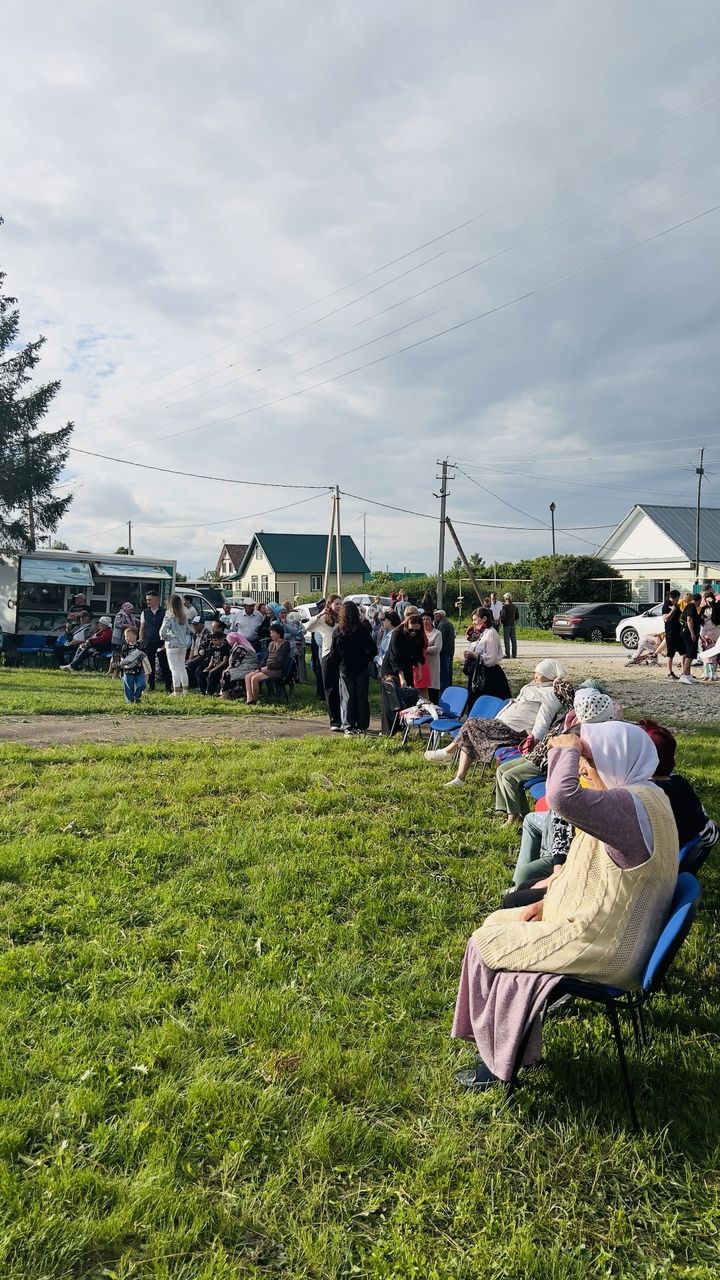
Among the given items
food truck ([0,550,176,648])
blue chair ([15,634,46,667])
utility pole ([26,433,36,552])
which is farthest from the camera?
utility pole ([26,433,36,552])

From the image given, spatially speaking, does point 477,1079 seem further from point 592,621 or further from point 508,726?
point 592,621

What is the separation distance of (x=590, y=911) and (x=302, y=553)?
6587cm

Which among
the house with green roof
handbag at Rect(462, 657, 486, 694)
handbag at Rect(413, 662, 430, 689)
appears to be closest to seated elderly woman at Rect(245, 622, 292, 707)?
handbag at Rect(413, 662, 430, 689)

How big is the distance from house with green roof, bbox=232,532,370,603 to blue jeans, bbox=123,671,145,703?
5191cm

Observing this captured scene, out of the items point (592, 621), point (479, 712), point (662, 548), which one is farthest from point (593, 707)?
point (662, 548)

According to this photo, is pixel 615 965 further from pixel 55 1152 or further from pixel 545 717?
pixel 545 717

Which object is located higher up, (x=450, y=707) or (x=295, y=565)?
(x=295, y=565)

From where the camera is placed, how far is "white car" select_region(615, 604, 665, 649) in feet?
90.1

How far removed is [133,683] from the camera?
13.3 metres

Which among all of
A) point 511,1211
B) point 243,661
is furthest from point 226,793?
point 243,661

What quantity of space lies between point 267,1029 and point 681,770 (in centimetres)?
596

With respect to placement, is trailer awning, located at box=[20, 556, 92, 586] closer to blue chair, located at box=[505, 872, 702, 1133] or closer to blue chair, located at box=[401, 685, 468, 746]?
blue chair, located at box=[401, 685, 468, 746]

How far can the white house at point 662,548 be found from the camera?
166ft

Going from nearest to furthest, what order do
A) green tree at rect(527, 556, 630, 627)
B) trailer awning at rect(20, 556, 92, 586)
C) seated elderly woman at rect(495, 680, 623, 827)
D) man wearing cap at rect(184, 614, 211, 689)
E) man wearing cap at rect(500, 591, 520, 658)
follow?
1. seated elderly woman at rect(495, 680, 623, 827)
2. man wearing cap at rect(184, 614, 211, 689)
3. trailer awning at rect(20, 556, 92, 586)
4. man wearing cap at rect(500, 591, 520, 658)
5. green tree at rect(527, 556, 630, 627)
